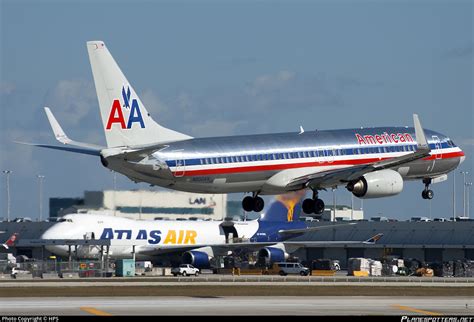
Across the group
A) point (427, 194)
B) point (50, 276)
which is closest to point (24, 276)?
point (50, 276)

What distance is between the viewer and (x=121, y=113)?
3250 inches

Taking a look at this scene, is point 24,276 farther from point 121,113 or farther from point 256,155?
point 256,155

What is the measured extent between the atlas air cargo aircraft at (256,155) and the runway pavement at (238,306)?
29.1 feet

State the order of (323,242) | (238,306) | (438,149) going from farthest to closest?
(323,242) → (438,149) → (238,306)

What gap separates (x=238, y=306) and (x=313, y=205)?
22.2 m

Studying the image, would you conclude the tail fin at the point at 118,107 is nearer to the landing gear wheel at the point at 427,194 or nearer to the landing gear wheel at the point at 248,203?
the landing gear wheel at the point at 248,203

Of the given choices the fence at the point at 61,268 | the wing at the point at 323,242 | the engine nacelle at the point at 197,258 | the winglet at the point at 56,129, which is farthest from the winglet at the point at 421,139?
the wing at the point at 323,242

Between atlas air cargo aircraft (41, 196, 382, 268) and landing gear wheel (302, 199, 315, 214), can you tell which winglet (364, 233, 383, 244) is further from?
landing gear wheel (302, 199, 315, 214)

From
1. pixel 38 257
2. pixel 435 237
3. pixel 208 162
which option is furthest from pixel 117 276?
pixel 435 237

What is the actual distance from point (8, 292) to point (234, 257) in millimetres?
60326

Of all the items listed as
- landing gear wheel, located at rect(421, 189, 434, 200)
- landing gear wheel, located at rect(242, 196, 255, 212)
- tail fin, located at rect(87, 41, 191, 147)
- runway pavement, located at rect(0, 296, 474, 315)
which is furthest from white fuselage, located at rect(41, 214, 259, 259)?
runway pavement, located at rect(0, 296, 474, 315)

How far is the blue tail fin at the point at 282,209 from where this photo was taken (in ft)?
489

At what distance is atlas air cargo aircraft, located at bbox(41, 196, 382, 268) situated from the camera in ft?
447

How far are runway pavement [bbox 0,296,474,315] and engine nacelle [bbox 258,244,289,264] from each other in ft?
196
